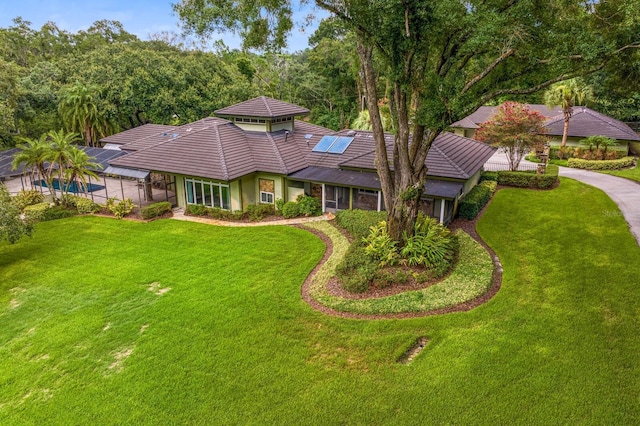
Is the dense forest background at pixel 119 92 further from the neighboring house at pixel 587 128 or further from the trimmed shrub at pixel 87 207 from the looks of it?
the trimmed shrub at pixel 87 207

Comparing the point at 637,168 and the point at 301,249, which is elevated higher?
the point at 637,168

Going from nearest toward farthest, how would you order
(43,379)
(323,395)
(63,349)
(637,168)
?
(323,395)
(43,379)
(63,349)
(637,168)

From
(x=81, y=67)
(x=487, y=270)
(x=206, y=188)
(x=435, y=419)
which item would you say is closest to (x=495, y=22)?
(x=487, y=270)

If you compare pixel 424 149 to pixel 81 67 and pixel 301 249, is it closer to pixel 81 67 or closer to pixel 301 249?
pixel 301 249

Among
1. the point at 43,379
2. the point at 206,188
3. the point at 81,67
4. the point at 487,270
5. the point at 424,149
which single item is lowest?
the point at 43,379

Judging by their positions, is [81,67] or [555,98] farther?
[81,67]

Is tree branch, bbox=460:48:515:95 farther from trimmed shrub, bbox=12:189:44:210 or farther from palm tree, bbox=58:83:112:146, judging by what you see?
palm tree, bbox=58:83:112:146

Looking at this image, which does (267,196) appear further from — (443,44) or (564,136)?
(564,136)
